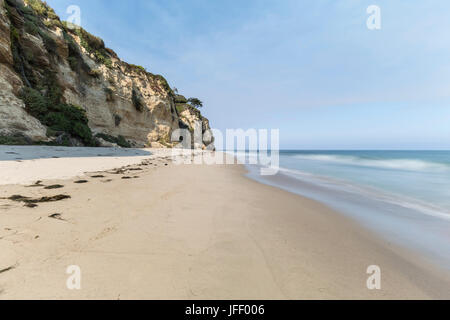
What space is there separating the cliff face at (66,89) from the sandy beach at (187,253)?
8.98 meters

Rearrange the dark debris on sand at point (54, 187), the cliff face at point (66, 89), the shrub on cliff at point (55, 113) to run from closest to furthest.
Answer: the dark debris on sand at point (54, 187)
the cliff face at point (66, 89)
the shrub on cliff at point (55, 113)

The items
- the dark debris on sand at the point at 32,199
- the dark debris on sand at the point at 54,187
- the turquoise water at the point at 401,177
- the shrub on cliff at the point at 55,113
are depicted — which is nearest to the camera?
the dark debris on sand at the point at 32,199

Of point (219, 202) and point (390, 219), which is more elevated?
point (219, 202)

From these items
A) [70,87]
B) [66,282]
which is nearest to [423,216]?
[66,282]

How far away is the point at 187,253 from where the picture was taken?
1604 millimetres

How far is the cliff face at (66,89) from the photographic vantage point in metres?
8.64

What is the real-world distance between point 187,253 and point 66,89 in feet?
57.5

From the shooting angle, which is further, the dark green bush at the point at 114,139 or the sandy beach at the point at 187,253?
the dark green bush at the point at 114,139

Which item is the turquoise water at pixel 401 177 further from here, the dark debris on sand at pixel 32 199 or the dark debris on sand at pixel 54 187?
the dark debris on sand at pixel 54 187

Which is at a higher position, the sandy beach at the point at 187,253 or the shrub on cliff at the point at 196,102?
the shrub on cliff at the point at 196,102

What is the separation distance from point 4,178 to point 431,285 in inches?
259

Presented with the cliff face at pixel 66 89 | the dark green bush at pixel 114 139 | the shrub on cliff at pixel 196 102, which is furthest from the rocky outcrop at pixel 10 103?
the shrub on cliff at pixel 196 102
